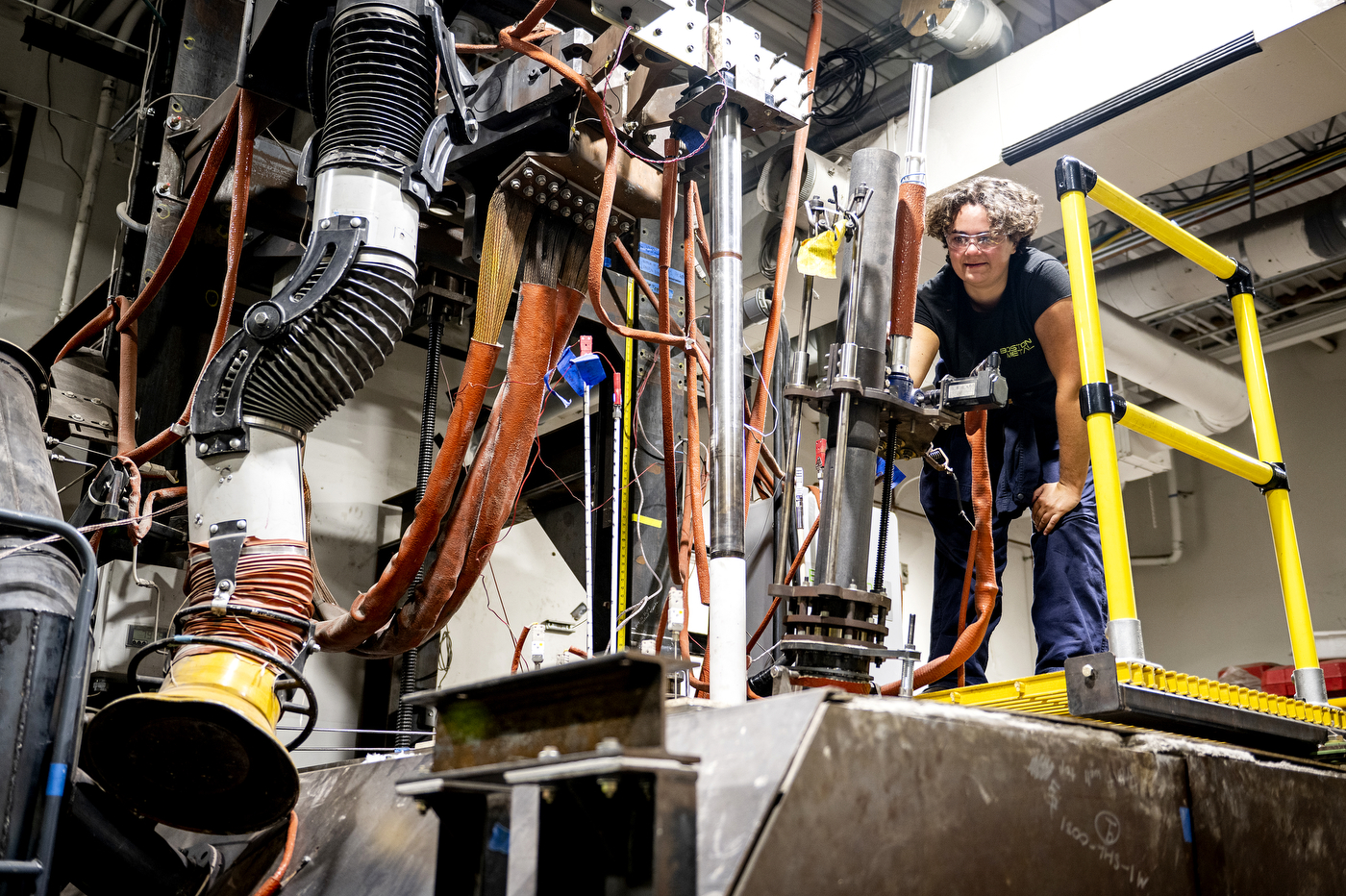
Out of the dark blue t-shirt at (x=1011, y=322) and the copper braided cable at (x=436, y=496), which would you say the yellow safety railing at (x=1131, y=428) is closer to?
Result: the dark blue t-shirt at (x=1011, y=322)

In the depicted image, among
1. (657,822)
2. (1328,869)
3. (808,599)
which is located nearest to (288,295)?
(808,599)

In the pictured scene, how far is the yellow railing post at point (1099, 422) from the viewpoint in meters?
1.89

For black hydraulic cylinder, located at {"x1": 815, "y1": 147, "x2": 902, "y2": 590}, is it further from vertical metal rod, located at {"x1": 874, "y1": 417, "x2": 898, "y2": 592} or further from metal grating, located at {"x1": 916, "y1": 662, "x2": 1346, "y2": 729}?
metal grating, located at {"x1": 916, "y1": 662, "x2": 1346, "y2": 729}

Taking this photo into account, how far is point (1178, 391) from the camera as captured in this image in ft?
23.6

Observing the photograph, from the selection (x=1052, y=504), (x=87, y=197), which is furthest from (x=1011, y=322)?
(x=87, y=197)

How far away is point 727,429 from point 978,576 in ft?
→ 3.38

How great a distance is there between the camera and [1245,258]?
253 inches

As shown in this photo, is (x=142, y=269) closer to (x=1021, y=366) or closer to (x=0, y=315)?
(x=0, y=315)

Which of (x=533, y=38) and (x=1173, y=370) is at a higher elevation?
(x=1173, y=370)

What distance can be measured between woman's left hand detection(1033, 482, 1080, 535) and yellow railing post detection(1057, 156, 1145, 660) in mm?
584

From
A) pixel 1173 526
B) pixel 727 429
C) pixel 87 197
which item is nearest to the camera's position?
pixel 727 429

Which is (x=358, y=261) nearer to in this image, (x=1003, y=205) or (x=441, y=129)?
(x=441, y=129)

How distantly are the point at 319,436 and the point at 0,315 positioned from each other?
1749mm

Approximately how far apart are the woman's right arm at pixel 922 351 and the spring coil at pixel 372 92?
4.68ft
